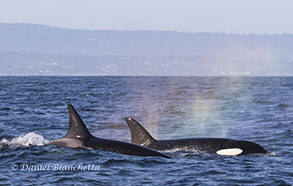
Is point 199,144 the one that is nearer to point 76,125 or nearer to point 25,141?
point 76,125

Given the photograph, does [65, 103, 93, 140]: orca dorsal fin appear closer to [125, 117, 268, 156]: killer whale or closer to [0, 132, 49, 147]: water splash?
[125, 117, 268, 156]: killer whale

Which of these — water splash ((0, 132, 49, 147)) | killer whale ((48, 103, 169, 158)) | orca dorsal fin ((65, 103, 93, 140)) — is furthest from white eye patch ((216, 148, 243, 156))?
water splash ((0, 132, 49, 147))

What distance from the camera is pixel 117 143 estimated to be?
14.3 m

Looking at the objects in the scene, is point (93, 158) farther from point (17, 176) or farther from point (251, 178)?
point (251, 178)

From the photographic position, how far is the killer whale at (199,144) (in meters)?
14.6

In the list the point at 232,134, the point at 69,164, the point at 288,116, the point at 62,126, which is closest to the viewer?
the point at 69,164

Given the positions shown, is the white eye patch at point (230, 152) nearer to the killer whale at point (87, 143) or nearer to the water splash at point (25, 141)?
the killer whale at point (87, 143)

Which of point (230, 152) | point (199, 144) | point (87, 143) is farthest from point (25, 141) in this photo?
point (230, 152)

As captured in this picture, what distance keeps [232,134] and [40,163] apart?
9267 millimetres

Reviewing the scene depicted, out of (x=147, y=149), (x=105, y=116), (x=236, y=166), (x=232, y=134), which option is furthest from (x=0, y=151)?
(x=105, y=116)

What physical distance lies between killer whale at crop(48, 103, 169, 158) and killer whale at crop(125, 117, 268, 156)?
34.6 inches

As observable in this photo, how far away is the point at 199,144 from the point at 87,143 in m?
3.12

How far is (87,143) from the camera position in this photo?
47.0 feet

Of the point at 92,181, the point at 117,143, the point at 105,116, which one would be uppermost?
the point at 105,116
